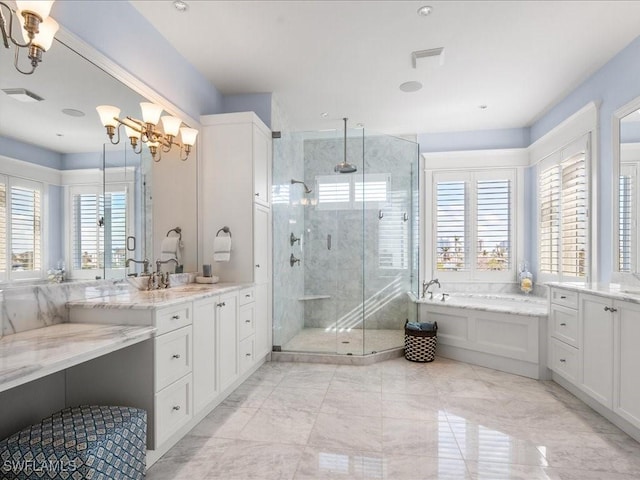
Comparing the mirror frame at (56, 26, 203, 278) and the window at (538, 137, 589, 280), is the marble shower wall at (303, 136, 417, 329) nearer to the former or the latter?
the mirror frame at (56, 26, 203, 278)

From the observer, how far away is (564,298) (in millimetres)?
2908

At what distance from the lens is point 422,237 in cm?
498

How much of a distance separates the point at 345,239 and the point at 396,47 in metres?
2.07

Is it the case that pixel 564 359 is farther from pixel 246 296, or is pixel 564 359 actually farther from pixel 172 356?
pixel 172 356

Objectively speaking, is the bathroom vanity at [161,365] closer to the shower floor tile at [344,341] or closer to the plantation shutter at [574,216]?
the shower floor tile at [344,341]

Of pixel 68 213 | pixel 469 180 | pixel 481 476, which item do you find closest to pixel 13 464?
pixel 68 213

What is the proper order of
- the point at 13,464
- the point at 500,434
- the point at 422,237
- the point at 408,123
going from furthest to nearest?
1. the point at 422,237
2. the point at 408,123
3. the point at 500,434
4. the point at 13,464

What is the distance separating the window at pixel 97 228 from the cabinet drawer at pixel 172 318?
555 mm

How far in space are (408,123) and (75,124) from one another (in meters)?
3.69

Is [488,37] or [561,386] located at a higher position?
[488,37]

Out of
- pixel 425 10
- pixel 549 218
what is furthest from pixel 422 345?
pixel 425 10

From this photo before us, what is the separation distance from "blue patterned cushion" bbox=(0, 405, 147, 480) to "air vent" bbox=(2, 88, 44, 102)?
1487mm

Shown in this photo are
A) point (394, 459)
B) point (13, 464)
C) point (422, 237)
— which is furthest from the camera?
point (422, 237)

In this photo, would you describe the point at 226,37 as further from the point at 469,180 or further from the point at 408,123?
the point at 469,180
